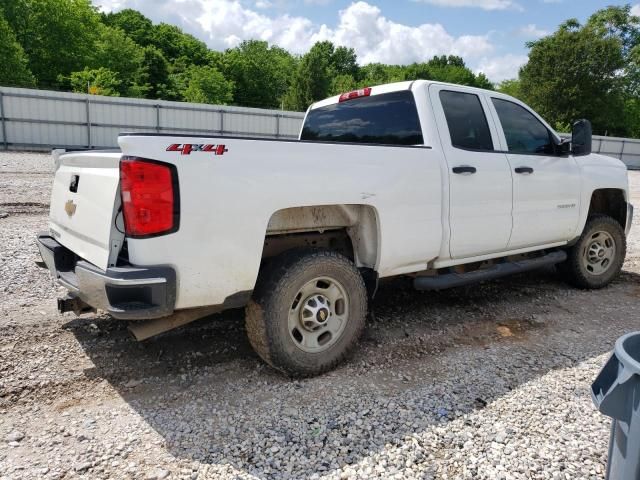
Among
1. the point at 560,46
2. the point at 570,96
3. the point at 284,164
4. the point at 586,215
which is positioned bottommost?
the point at 586,215

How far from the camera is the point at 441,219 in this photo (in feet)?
12.5

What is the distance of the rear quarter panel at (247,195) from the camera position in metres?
2.65

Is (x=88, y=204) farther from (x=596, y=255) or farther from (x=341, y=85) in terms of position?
(x=341, y=85)


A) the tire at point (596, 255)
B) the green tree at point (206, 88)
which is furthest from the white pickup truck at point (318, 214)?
the green tree at point (206, 88)

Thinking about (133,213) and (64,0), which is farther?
(64,0)

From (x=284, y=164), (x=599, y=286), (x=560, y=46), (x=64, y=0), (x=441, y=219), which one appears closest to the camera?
(x=284, y=164)

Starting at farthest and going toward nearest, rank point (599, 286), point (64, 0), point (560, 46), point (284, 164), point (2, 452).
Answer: point (560, 46) → point (64, 0) → point (599, 286) → point (284, 164) → point (2, 452)

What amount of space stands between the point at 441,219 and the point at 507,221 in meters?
0.90

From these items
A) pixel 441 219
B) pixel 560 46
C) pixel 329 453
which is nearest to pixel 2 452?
pixel 329 453

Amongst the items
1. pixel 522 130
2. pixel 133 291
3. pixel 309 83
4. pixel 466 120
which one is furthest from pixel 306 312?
pixel 309 83

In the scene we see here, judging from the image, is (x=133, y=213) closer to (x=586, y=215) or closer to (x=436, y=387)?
(x=436, y=387)

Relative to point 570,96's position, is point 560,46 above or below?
above

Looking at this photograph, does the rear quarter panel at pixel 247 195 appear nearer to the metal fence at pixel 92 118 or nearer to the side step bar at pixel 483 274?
the side step bar at pixel 483 274

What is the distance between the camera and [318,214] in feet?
11.4
